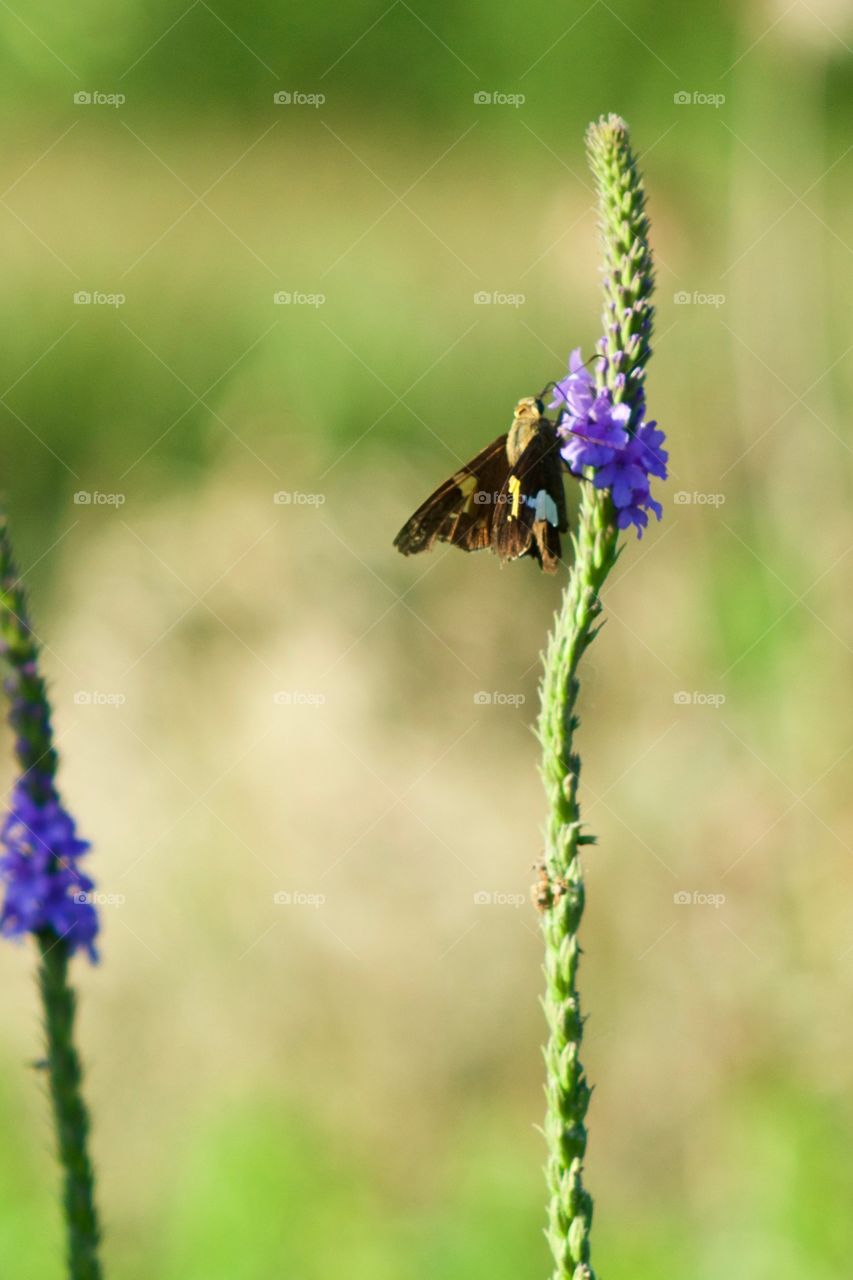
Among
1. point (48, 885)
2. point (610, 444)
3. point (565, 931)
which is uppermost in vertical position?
point (610, 444)

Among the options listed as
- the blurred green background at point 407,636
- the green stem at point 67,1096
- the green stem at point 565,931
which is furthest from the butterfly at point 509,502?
the blurred green background at point 407,636

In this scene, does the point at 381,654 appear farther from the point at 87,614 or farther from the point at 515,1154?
the point at 515,1154

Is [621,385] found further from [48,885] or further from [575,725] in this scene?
[48,885]

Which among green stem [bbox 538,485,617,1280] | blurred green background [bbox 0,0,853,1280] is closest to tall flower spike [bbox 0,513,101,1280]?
green stem [bbox 538,485,617,1280]

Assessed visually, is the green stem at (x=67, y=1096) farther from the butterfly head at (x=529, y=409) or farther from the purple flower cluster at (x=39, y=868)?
the butterfly head at (x=529, y=409)

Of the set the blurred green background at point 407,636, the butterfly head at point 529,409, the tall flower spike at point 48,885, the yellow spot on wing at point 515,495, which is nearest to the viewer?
the tall flower spike at point 48,885

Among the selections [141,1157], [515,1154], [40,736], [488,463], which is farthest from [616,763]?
[40,736]

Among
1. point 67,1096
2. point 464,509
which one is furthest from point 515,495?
point 67,1096

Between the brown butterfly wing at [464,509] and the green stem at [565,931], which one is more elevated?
the brown butterfly wing at [464,509]
